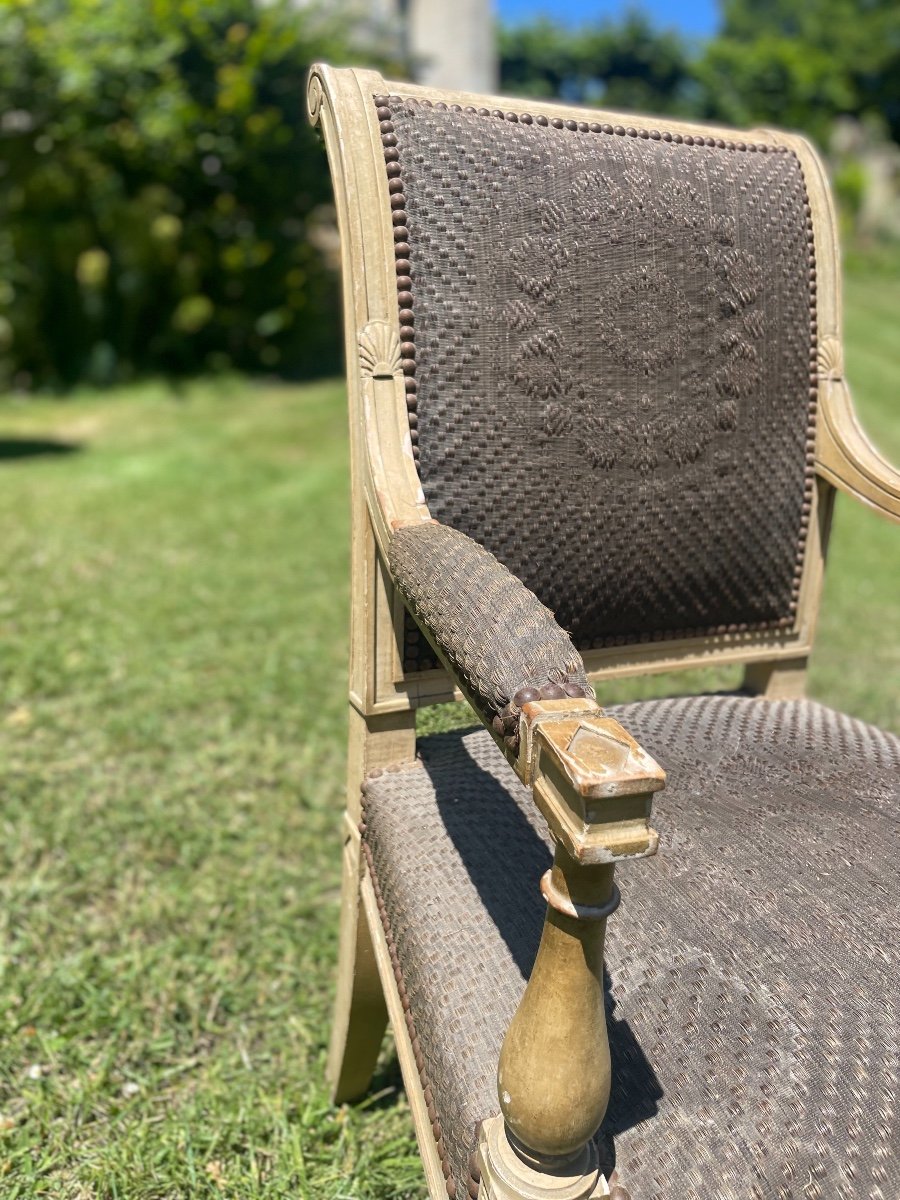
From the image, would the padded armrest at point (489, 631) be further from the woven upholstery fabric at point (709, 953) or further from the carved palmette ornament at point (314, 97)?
the carved palmette ornament at point (314, 97)

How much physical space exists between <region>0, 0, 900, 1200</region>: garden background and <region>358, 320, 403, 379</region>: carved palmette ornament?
414 millimetres

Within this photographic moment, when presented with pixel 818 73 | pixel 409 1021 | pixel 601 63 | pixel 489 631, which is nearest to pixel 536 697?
pixel 489 631

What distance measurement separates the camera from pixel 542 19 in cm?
3259

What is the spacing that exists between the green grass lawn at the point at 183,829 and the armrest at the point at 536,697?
0.94 metres

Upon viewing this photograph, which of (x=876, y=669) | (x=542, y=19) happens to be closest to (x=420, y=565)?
(x=876, y=669)

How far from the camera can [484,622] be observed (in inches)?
29.4

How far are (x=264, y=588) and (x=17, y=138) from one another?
417cm

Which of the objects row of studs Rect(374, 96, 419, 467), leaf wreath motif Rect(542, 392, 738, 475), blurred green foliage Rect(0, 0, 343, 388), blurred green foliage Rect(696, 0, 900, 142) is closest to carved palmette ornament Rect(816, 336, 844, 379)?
leaf wreath motif Rect(542, 392, 738, 475)

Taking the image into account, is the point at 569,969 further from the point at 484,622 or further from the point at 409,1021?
the point at 409,1021

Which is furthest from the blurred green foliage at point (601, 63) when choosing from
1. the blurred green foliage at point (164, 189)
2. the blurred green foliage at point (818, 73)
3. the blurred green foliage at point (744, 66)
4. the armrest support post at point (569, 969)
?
the armrest support post at point (569, 969)

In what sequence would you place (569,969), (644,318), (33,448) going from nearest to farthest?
(569,969) < (644,318) < (33,448)

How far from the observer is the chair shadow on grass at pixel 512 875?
756mm

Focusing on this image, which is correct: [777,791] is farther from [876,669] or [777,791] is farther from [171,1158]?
[876,669]

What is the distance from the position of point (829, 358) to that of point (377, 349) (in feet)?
2.08
